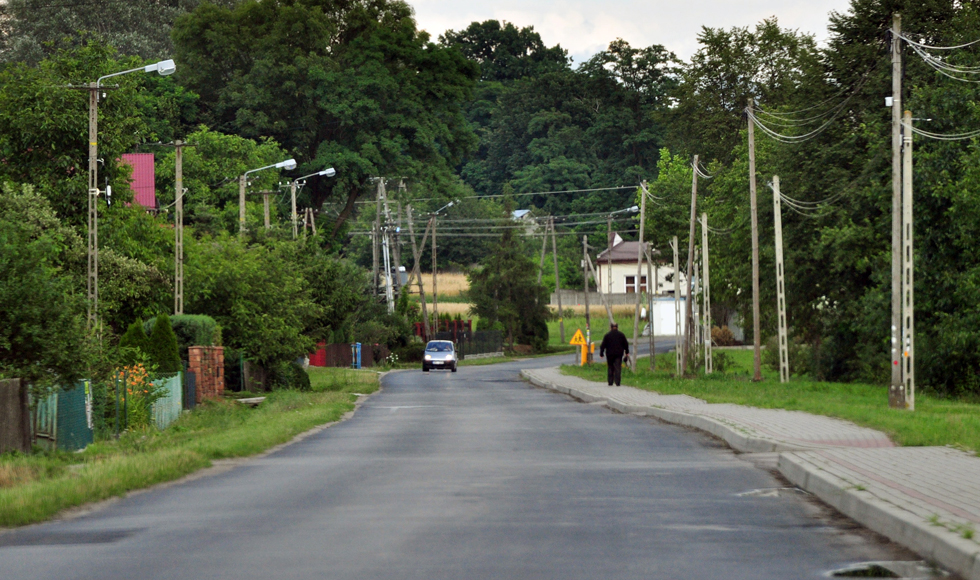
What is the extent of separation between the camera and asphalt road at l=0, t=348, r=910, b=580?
8.11 m

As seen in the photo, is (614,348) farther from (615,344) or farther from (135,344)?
(135,344)

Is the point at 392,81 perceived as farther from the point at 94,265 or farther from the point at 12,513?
the point at 12,513

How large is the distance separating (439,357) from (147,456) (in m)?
50.5

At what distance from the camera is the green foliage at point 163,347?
98.1ft

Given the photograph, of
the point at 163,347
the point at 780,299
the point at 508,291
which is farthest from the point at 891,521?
the point at 508,291

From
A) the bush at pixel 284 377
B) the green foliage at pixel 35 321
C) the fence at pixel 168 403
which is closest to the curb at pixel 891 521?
the green foliage at pixel 35 321

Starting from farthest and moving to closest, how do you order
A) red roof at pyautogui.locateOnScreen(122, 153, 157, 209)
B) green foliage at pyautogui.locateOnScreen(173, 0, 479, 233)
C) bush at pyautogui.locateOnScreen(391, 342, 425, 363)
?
bush at pyautogui.locateOnScreen(391, 342, 425, 363) → green foliage at pyautogui.locateOnScreen(173, 0, 479, 233) → red roof at pyautogui.locateOnScreen(122, 153, 157, 209)

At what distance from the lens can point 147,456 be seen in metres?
17.2

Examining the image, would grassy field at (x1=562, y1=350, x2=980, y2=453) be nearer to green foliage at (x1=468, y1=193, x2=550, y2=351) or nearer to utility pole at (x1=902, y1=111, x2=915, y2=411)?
utility pole at (x1=902, y1=111, x2=915, y2=411)

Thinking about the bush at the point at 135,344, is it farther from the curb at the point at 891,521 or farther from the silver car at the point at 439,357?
the silver car at the point at 439,357

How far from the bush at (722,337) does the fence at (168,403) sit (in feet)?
236

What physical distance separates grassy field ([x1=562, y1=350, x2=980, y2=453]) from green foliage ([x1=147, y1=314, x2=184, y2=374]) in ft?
40.2

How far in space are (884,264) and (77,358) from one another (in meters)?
30.8

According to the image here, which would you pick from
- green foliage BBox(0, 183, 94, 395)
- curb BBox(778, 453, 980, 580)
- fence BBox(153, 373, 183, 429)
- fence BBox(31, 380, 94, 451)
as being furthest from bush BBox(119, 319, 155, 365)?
curb BBox(778, 453, 980, 580)
